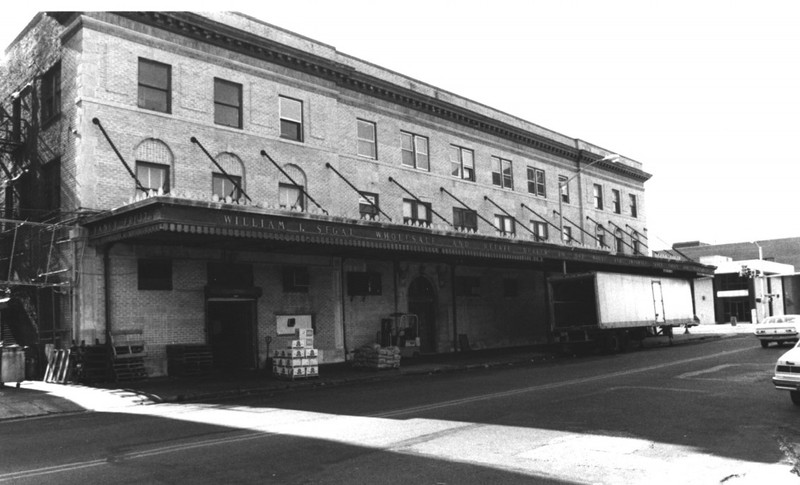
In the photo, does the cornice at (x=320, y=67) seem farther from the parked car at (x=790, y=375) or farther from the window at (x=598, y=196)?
the parked car at (x=790, y=375)

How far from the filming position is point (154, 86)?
21.0m

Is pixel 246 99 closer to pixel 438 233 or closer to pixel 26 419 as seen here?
pixel 438 233

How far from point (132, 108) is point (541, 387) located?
14956 mm

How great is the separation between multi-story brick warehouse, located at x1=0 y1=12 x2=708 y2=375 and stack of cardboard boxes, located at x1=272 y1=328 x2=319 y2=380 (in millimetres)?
2885

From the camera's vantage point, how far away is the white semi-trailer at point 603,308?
2830cm

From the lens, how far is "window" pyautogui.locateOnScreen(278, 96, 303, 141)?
81.1 ft

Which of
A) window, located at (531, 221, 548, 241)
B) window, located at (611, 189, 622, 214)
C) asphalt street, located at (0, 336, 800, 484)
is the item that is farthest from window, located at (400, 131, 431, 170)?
window, located at (611, 189, 622, 214)

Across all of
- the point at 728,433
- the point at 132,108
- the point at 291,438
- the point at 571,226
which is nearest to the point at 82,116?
the point at 132,108

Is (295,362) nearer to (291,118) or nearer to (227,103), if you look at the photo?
(227,103)

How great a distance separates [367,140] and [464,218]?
736 centimetres

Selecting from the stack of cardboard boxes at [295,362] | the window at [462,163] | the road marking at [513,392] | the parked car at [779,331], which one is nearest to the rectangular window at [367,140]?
the window at [462,163]

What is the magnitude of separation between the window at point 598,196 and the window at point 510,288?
40.2ft

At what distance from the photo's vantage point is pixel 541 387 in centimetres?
1541

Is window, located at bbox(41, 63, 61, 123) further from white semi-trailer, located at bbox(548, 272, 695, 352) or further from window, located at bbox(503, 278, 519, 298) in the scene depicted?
window, located at bbox(503, 278, 519, 298)
